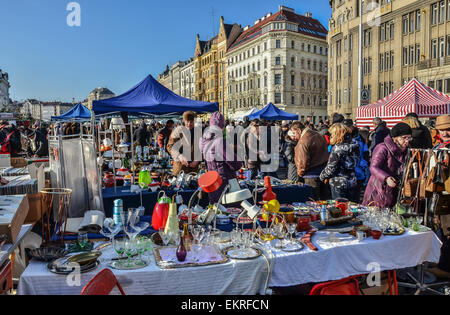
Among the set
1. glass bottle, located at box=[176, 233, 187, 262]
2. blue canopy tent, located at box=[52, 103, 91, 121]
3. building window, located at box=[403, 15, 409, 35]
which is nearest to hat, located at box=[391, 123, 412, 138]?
glass bottle, located at box=[176, 233, 187, 262]

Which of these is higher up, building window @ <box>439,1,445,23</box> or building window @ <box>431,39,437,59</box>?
building window @ <box>439,1,445,23</box>

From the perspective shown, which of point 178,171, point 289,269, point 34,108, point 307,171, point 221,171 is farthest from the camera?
point 34,108

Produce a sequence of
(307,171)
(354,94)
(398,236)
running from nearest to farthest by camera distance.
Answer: (398,236)
(307,171)
(354,94)

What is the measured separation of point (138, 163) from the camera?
791 cm

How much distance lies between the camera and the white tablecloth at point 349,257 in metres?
2.69

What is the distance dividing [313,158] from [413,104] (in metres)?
5.74

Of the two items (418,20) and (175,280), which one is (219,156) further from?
(418,20)

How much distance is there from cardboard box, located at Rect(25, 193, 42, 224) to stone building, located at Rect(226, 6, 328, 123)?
50.9 m

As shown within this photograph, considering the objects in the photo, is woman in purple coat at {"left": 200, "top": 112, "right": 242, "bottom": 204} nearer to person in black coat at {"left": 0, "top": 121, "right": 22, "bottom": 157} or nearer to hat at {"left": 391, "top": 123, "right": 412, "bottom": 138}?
hat at {"left": 391, "top": 123, "right": 412, "bottom": 138}

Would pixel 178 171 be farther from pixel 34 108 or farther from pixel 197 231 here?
pixel 34 108

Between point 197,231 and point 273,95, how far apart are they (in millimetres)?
52379

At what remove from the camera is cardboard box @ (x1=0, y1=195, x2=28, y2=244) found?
8.75 ft

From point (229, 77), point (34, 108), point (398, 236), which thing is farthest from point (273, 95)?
point (34, 108)
